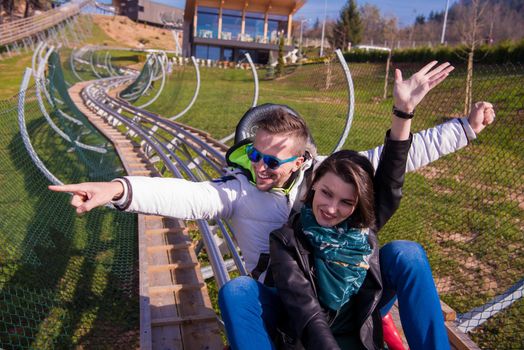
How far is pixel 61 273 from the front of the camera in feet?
13.1

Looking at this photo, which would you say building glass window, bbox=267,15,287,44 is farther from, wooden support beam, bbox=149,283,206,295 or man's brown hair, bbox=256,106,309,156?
man's brown hair, bbox=256,106,309,156

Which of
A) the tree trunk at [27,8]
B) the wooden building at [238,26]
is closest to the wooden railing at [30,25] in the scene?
the tree trunk at [27,8]

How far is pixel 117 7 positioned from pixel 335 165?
294 ft

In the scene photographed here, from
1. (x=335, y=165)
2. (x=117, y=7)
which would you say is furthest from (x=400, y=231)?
(x=117, y=7)

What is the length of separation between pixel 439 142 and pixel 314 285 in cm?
103

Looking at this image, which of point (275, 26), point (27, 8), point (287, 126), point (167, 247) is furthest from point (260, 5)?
point (287, 126)

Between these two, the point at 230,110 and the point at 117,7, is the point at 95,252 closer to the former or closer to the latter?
the point at 230,110

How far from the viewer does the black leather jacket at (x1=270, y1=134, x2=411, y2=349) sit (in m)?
1.91

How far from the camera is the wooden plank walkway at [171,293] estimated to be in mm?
2750

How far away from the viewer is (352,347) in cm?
206

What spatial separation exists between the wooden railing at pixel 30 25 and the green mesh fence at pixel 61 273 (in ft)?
97.9

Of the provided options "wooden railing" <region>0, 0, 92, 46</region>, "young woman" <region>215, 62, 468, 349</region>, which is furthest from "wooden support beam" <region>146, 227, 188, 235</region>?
"wooden railing" <region>0, 0, 92, 46</region>

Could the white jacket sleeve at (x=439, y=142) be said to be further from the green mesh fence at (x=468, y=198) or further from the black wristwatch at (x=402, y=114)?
the green mesh fence at (x=468, y=198)

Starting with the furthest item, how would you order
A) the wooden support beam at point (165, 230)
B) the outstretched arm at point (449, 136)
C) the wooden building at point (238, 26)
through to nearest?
the wooden building at point (238, 26) → the wooden support beam at point (165, 230) → the outstretched arm at point (449, 136)
